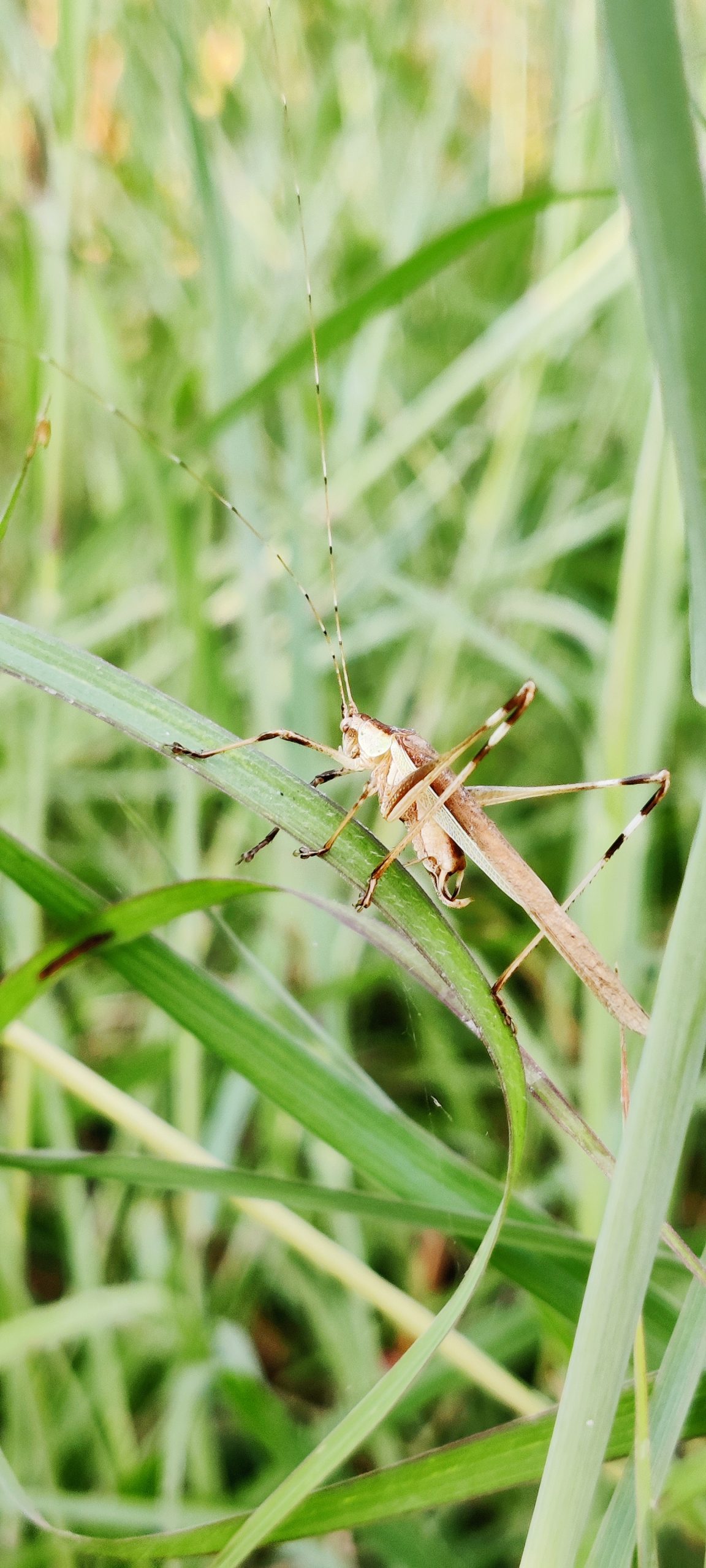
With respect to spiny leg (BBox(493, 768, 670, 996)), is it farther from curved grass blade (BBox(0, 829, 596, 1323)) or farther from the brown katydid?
curved grass blade (BBox(0, 829, 596, 1323))

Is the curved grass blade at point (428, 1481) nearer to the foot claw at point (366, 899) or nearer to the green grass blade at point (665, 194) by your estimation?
the foot claw at point (366, 899)

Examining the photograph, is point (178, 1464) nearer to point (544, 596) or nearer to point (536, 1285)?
point (536, 1285)

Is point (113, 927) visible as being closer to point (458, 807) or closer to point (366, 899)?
point (366, 899)

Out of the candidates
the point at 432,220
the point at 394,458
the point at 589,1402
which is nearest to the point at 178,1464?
the point at 589,1402

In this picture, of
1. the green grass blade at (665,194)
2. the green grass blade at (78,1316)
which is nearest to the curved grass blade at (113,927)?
the green grass blade at (665,194)

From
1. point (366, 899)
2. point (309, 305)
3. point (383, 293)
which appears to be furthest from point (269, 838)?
point (383, 293)

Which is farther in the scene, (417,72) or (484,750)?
(417,72)
